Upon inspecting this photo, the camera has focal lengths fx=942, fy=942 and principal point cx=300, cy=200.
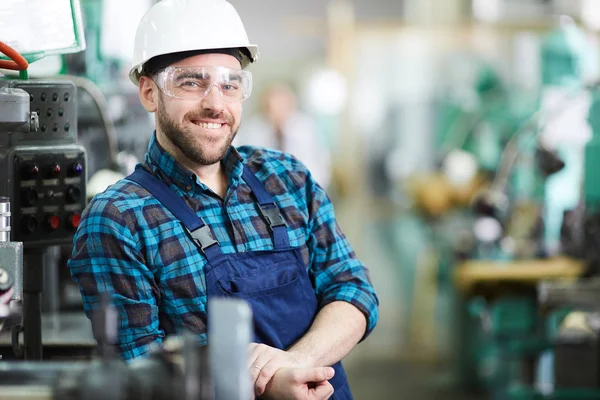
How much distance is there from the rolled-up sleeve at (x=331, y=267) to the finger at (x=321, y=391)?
0.23m

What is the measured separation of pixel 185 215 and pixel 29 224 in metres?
0.45

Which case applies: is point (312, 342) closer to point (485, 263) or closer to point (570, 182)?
point (485, 263)

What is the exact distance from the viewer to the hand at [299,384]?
1.65 metres

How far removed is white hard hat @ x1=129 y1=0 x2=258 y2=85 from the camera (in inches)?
70.6

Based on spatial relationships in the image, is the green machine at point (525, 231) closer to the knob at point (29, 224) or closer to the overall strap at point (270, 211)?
the overall strap at point (270, 211)

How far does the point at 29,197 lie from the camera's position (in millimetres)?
1983

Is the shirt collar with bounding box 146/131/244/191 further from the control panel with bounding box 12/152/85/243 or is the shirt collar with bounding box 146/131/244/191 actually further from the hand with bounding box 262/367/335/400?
the hand with bounding box 262/367/335/400

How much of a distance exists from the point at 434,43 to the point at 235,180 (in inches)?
281

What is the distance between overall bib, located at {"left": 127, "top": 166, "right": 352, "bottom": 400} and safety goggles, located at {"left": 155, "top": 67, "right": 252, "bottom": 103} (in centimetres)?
17

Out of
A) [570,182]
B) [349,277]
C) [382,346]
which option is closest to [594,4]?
[570,182]

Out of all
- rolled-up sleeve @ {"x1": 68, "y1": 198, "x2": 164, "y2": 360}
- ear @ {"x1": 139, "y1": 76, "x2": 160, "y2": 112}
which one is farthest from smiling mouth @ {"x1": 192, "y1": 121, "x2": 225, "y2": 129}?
rolled-up sleeve @ {"x1": 68, "y1": 198, "x2": 164, "y2": 360}

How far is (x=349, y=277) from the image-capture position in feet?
6.29

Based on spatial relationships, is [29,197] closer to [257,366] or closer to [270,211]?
[270,211]

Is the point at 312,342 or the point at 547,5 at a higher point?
the point at 547,5
